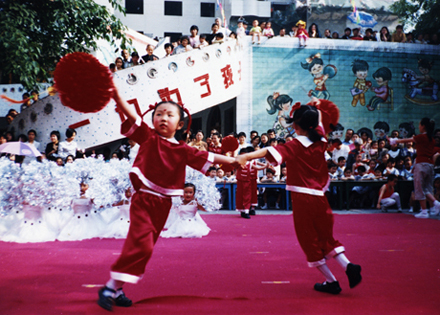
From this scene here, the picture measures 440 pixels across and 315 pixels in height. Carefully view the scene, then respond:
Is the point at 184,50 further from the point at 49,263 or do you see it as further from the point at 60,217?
the point at 49,263

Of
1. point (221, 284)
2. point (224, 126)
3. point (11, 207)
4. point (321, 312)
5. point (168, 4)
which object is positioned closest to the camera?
point (321, 312)

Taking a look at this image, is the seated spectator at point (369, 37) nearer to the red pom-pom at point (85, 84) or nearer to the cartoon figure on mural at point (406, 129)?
the cartoon figure on mural at point (406, 129)

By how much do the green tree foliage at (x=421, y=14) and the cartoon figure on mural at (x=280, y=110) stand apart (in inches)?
321

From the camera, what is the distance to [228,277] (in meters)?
3.85

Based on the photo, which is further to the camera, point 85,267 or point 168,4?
point 168,4

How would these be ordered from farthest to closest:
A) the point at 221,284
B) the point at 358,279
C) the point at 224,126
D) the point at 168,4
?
the point at 168,4
the point at 224,126
the point at 221,284
the point at 358,279

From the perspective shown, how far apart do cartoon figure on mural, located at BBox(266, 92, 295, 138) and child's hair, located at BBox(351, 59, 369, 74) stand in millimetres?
2451

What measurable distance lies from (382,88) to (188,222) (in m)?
11.8

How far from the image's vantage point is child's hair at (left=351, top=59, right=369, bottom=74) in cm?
1573

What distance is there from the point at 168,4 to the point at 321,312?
85.6 ft

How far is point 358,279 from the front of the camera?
3344 mm

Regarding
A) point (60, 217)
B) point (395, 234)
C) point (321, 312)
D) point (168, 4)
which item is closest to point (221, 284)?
point (321, 312)

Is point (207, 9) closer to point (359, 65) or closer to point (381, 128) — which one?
point (359, 65)

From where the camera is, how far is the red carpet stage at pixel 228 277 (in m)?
3.00
